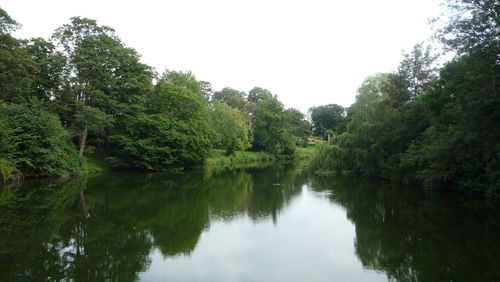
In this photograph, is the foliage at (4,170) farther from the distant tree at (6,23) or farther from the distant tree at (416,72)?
the distant tree at (416,72)

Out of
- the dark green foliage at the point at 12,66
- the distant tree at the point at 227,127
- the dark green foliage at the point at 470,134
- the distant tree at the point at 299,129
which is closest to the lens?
the dark green foliage at the point at 470,134

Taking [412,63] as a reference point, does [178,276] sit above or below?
below

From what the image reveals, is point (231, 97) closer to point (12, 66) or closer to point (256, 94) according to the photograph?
point (256, 94)

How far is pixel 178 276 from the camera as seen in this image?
7.32 m

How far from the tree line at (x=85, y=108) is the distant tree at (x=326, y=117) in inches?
2311

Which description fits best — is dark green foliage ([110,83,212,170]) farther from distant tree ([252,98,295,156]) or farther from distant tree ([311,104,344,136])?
distant tree ([311,104,344,136])

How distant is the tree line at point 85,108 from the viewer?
23625 millimetres

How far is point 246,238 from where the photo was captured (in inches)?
414

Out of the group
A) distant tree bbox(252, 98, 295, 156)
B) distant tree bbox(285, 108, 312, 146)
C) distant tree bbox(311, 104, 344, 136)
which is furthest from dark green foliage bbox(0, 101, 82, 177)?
distant tree bbox(311, 104, 344, 136)

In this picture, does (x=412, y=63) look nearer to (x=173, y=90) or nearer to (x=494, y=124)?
(x=494, y=124)

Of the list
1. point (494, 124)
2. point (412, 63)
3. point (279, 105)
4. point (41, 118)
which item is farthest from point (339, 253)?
point (279, 105)

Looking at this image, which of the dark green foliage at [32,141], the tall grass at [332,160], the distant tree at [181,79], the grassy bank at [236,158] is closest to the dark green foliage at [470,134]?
the tall grass at [332,160]

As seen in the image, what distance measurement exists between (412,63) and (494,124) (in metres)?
14.6

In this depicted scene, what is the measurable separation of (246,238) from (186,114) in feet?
91.6
